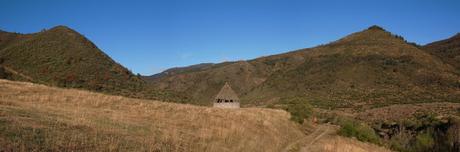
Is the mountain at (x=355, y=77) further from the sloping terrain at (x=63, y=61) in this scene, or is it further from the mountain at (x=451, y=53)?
the sloping terrain at (x=63, y=61)

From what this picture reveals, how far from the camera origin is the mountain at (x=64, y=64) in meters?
45.4

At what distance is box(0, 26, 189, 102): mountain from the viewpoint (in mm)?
45428

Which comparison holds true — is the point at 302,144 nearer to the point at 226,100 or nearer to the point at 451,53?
the point at 226,100

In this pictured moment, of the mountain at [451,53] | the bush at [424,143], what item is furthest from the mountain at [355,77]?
the bush at [424,143]

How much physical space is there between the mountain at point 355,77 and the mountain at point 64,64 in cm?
1889

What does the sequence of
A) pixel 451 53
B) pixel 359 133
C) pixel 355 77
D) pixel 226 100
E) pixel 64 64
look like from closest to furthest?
pixel 359 133, pixel 64 64, pixel 226 100, pixel 355 77, pixel 451 53

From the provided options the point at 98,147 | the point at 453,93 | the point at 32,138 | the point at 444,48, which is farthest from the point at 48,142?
the point at 444,48

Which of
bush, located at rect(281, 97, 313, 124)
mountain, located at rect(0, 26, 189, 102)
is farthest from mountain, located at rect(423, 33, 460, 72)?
mountain, located at rect(0, 26, 189, 102)

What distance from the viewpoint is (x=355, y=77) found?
90.9 m

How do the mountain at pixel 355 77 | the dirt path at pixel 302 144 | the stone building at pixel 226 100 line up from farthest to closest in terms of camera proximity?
the mountain at pixel 355 77 < the stone building at pixel 226 100 < the dirt path at pixel 302 144

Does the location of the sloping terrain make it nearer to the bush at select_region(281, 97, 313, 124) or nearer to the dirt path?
the bush at select_region(281, 97, 313, 124)

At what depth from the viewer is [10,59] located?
49.5 metres

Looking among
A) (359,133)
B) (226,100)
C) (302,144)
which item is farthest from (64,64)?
(302,144)

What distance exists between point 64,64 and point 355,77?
63.2 metres
